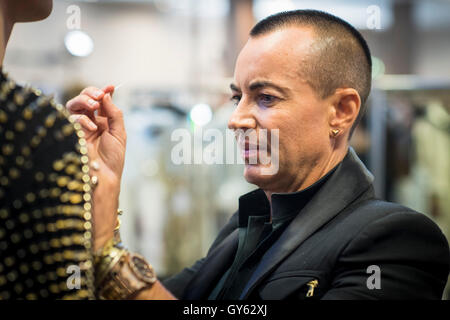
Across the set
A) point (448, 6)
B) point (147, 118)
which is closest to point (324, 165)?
point (147, 118)

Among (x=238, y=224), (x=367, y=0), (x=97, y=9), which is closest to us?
(x=238, y=224)

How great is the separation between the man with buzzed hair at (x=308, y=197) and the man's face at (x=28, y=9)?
0.50 feet

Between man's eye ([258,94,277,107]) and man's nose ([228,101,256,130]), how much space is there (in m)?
0.03

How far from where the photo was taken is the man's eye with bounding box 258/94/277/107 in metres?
1.01

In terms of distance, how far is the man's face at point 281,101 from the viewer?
1.00 meters

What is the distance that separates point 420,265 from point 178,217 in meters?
2.38

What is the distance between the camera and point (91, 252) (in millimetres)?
702

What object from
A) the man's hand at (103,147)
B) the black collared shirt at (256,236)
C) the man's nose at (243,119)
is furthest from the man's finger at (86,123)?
the black collared shirt at (256,236)

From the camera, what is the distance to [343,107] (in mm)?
1068

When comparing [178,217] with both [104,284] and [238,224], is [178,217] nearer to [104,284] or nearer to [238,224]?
[238,224]

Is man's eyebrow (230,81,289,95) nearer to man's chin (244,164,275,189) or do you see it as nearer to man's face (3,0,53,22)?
man's chin (244,164,275,189)

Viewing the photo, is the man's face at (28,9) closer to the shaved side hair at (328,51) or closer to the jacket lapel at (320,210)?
the shaved side hair at (328,51)

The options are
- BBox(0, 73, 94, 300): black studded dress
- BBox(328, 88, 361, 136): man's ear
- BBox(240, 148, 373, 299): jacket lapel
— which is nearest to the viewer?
BBox(0, 73, 94, 300): black studded dress

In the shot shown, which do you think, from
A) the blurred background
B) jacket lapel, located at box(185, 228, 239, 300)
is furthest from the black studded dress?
the blurred background
